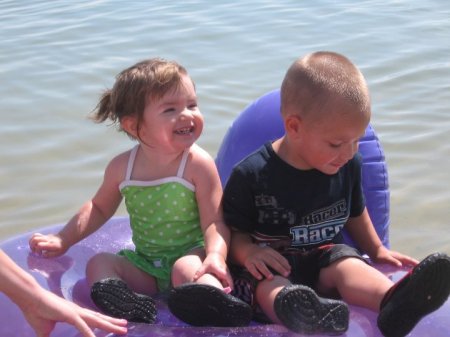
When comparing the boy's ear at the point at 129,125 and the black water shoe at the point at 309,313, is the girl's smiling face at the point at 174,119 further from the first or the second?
the black water shoe at the point at 309,313

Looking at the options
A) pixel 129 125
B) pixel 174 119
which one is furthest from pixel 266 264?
pixel 129 125

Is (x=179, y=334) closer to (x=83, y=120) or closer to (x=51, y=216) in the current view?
(x=51, y=216)

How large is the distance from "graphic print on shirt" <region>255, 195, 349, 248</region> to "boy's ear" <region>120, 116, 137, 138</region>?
17.3 inches

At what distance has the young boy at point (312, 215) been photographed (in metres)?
2.10

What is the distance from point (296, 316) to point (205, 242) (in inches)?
18.4

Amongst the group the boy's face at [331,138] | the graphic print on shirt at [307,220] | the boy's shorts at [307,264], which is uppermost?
the boy's face at [331,138]

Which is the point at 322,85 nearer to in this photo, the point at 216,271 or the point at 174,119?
the point at 174,119

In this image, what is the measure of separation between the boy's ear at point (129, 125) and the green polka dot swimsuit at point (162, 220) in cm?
11

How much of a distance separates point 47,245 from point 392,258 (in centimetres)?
106

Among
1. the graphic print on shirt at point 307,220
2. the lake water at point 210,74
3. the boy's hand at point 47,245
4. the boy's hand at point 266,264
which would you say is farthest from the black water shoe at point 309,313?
the lake water at point 210,74

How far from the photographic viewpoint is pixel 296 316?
2.08 metres

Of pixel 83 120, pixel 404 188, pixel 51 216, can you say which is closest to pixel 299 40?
pixel 83 120

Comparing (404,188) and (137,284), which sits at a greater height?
(137,284)

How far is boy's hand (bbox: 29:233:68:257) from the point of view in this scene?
2613 millimetres
